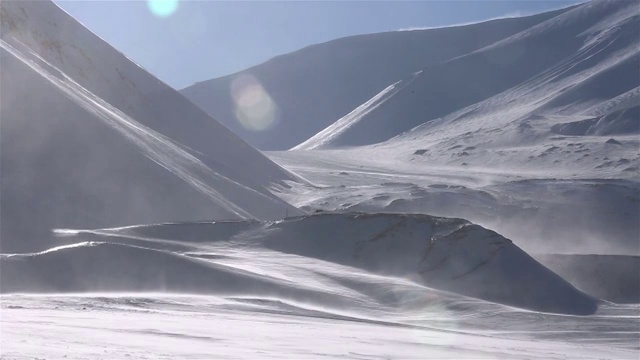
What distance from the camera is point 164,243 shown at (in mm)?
29125

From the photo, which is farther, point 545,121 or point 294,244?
point 545,121

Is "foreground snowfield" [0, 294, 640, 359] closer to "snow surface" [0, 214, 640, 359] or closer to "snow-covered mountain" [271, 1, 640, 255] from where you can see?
"snow surface" [0, 214, 640, 359]

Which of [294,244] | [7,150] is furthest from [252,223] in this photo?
[7,150]

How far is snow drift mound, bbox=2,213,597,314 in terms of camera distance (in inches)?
1089

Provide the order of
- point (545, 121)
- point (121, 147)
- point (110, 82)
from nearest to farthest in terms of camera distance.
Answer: point (121, 147) → point (110, 82) → point (545, 121)

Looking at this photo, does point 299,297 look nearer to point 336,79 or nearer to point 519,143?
point 519,143

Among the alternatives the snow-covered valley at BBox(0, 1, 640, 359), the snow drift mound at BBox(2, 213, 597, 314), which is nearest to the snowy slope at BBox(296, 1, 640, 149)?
the snow-covered valley at BBox(0, 1, 640, 359)

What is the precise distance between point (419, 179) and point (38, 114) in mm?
48153

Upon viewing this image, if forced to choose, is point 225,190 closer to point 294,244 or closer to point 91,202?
point 91,202

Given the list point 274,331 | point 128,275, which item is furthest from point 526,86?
point 274,331

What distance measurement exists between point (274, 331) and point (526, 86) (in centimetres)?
12416

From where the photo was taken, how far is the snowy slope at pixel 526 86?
112 m

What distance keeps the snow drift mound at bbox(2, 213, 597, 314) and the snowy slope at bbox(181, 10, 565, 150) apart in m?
140

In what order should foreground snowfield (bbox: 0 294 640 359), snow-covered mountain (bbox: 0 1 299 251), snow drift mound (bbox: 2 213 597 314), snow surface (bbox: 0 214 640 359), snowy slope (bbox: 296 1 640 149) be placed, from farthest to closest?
snowy slope (bbox: 296 1 640 149), snow-covered mountain (bbox: 0 1 299 251), snow drift mound (bbox: 2 213 597 314), snow surface (bbox: 0 214 640 359), foreground snowfield (bbox: 0 294 640 359)
